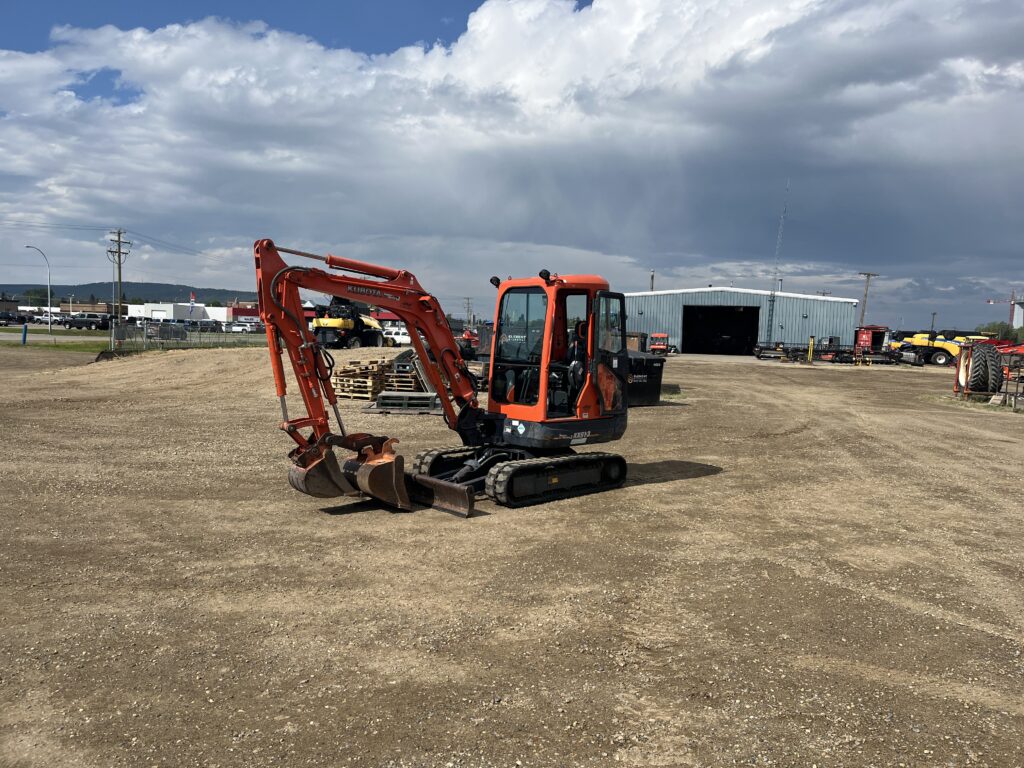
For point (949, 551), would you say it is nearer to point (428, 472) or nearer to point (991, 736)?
point (991, 736)

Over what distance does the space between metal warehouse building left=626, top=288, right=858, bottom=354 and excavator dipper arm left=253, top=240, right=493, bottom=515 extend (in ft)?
165

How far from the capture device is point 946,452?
14180 mm

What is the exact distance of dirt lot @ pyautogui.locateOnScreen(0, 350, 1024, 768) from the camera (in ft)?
13.3

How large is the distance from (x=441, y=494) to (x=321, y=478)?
1.44m

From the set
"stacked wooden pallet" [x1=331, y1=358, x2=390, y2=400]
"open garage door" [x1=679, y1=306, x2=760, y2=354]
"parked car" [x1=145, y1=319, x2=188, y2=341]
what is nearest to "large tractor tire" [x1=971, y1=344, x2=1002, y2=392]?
"stacked wooden pallet" [x1=331, y1=358, x2=390, y2=400]

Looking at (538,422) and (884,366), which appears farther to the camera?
(884,366)

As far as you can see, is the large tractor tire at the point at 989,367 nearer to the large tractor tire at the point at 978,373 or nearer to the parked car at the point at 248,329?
the large tractor tire at the point at 978,373

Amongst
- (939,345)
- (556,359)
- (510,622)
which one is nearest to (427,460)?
(556,359)

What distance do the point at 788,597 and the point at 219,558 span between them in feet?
16.8

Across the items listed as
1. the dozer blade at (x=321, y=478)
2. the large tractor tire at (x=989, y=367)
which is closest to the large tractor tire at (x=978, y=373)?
the large tractor tire at (x=989, y=367)

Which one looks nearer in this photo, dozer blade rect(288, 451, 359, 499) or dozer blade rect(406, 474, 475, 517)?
Result: dozer blade rect(288, 451, 359, 499)

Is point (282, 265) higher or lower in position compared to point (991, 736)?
higher

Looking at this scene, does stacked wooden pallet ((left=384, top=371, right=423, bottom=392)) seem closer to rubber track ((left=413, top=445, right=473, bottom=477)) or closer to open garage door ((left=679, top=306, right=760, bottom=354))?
rubber track ((left=413, top=445, right=473, bottom=477))

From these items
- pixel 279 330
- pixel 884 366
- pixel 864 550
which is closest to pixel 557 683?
pixel 864 550
